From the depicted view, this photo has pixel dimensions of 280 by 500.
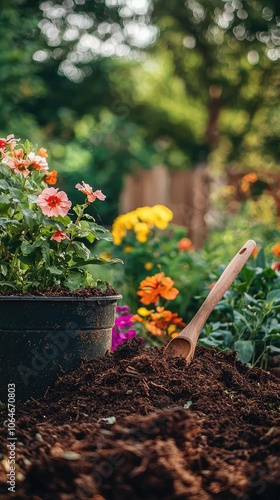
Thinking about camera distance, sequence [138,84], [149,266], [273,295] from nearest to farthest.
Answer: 1. [273,295]
2. [149,266]
3. [138,84]

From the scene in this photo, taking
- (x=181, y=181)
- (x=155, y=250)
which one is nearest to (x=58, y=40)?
A: (x=181, y=181)

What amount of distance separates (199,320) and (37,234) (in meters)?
0.68

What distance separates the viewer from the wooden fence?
8039mm

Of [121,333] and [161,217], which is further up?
[161,217]

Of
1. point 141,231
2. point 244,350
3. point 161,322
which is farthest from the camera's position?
point 141,231

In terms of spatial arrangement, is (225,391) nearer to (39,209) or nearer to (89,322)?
(89,322)

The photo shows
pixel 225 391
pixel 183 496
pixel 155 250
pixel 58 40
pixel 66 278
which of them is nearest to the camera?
pixel 183 496

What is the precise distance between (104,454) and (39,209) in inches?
38.2

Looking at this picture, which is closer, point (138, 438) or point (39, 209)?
point (138, 438)

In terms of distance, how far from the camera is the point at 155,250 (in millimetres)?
3975

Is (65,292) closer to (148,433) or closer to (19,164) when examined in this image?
(19,164)

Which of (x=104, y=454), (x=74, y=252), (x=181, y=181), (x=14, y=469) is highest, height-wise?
(x=74, y=252)

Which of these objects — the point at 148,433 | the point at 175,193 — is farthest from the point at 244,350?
the point at 175,193

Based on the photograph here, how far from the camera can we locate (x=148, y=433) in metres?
1.65
